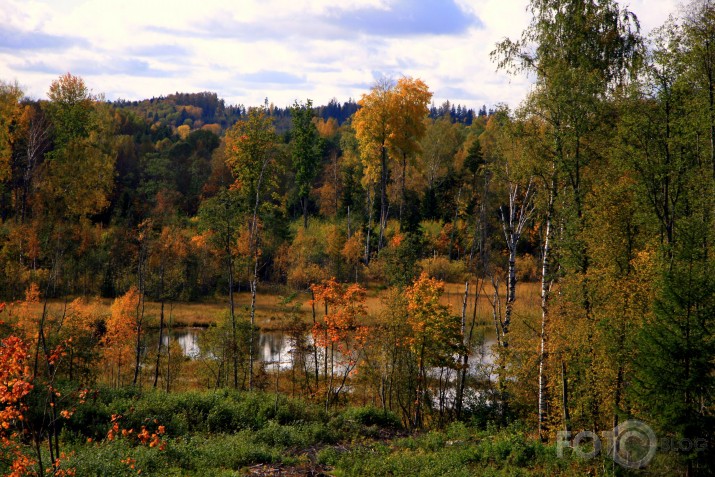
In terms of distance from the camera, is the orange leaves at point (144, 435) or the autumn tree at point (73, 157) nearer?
the orange leaves at point (144, 435)

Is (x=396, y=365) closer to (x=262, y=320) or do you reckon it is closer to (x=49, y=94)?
(x=262, y=320)

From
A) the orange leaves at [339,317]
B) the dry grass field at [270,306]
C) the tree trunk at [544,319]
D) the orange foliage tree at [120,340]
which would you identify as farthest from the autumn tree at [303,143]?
the tree trunk at [544,319]

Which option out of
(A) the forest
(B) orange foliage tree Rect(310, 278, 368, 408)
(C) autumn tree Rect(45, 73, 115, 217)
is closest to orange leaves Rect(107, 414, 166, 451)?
(A) the forest

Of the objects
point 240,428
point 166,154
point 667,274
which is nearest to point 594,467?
point 667,274

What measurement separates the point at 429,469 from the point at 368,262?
4159cm

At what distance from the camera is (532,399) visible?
77.7 feet

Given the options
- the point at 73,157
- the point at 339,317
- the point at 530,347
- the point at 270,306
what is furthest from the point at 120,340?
the point at 73,157

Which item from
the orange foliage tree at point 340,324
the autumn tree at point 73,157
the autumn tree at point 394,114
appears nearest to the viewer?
the orange foliage tree at point 340,324

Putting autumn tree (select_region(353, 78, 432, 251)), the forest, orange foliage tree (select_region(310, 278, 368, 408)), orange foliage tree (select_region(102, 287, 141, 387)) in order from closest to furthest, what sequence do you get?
the forest, orange foliage tree (select_region(310, 278, 368, 408)), orange foliage tree (select_region(102, 287, 141, 387)), autumn tree (select_region(353, 78, 432, 251))

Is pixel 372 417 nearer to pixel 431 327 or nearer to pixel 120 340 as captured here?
pixel 431 327

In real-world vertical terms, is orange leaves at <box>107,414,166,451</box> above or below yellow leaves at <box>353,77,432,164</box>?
below

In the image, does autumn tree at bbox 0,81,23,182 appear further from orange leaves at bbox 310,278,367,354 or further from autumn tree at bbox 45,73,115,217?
orange leaves at bbox 310,278,367,354

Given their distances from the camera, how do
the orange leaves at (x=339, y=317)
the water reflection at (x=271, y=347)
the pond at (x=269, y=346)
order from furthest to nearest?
the pond at (x=269, y=346) < the water reflection at (x=271, y=347) < the orange leaves at (x=339, y=317)

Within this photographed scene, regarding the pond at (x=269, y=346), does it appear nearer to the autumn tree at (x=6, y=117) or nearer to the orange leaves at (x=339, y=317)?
the orange leaves at (x=339, y=317)
